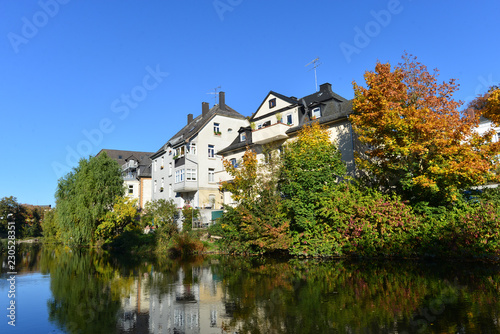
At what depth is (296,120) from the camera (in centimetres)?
2909

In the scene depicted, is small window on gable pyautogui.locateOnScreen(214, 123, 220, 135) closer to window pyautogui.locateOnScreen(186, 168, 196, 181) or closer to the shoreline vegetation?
window pyautogui.locateOnScreen(186, 168, 196, 181)

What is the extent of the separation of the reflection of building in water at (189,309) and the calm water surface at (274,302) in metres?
0.02

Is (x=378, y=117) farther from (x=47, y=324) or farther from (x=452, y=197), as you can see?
(x=47, y=324)

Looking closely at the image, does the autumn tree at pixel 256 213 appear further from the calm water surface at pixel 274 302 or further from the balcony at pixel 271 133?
the calm water surface at pixel 274 302

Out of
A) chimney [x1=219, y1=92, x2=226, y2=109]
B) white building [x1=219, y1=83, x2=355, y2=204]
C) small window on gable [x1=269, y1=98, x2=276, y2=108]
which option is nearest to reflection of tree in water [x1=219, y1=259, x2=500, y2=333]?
white building [x1=219, y1=83, x2=355, y2=204]

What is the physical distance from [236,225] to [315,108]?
11310 mm

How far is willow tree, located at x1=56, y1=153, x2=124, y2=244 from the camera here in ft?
108

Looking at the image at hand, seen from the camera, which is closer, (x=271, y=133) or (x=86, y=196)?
(x=271, y=133)

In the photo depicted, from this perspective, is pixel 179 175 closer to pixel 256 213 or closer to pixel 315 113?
pixel 315 113

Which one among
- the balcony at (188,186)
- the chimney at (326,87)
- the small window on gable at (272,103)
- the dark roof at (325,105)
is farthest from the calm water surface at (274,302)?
the balcony at (188,186)

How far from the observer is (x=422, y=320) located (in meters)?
7.10

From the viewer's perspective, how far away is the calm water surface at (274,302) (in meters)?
7.14

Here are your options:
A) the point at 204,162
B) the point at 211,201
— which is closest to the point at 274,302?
the point at 211,201

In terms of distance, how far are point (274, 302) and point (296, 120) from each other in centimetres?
2143
